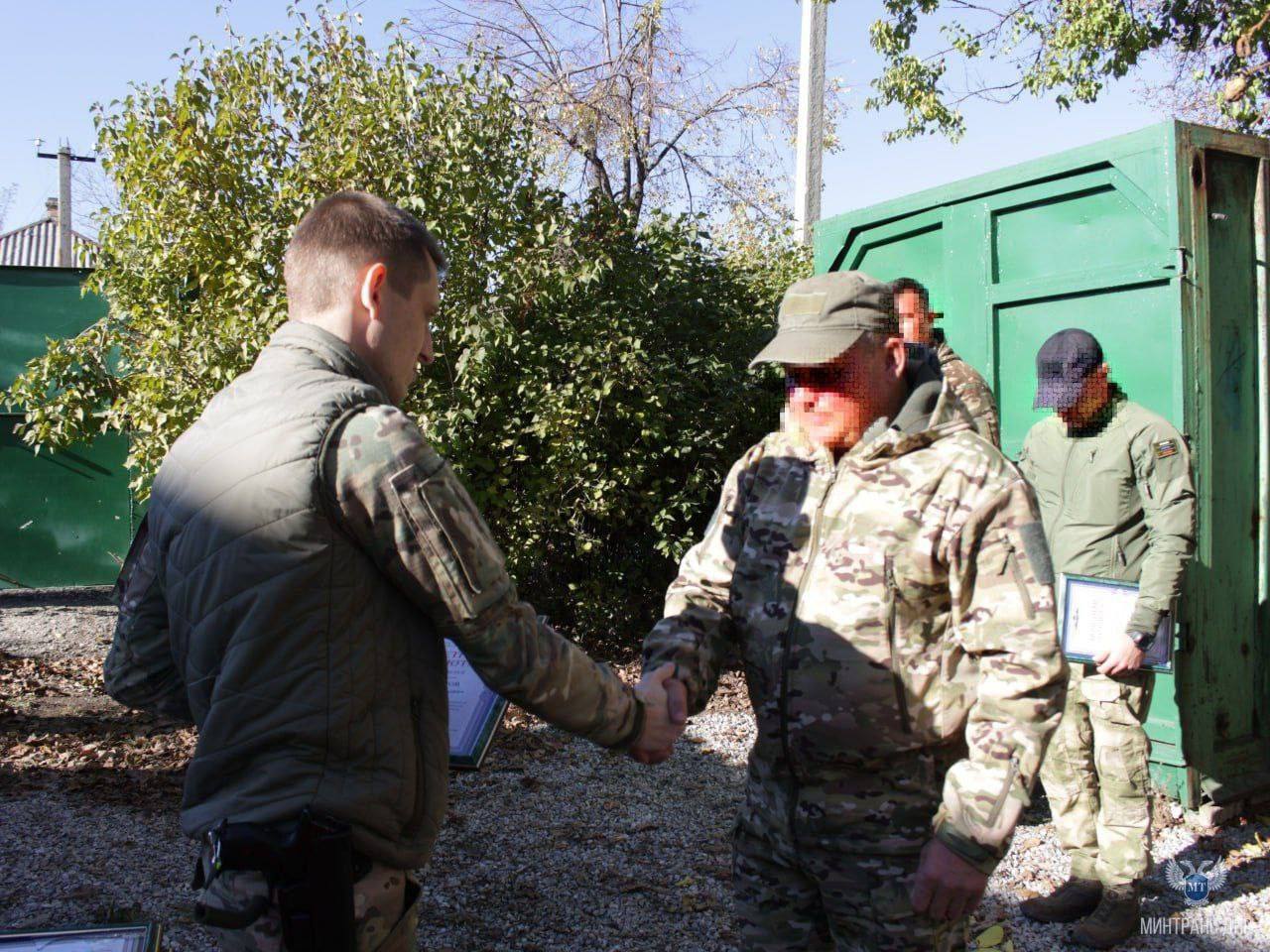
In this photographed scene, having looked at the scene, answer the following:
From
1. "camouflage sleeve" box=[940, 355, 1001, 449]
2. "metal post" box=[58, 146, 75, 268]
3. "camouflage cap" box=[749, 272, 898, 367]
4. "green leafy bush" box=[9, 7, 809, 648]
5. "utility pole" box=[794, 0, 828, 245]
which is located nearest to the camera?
"camouflage cap" box=[749, 272, 898, 367]

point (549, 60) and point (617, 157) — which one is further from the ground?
point (549, 60)

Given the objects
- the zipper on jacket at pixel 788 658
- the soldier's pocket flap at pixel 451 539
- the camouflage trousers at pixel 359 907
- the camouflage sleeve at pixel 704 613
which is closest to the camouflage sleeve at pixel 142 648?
the camouflage trousers at pixel 359 907

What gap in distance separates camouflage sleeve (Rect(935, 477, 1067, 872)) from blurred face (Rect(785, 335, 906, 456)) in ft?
1.16

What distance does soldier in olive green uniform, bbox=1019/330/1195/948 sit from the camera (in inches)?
149

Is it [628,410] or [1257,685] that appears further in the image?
[628,410]

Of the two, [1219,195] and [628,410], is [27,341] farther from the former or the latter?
[1219,195]

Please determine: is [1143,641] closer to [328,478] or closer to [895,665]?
[895,665]

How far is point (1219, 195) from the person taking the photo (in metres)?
4.65

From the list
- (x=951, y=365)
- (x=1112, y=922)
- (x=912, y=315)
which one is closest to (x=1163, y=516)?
(x=951, y=365)

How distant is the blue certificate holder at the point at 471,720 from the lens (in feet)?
7.39

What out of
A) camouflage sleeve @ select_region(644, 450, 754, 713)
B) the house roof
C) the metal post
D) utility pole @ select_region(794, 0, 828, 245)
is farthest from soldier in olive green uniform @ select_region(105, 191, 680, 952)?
the house roof

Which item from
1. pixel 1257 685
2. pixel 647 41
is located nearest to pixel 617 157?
pixel 647 41

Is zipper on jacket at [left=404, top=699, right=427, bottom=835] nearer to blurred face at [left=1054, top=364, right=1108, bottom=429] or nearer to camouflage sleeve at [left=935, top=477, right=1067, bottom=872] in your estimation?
camouflage sleeve at [left=935, top=477, right=1067, bottom=872]

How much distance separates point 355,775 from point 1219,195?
4606mm
